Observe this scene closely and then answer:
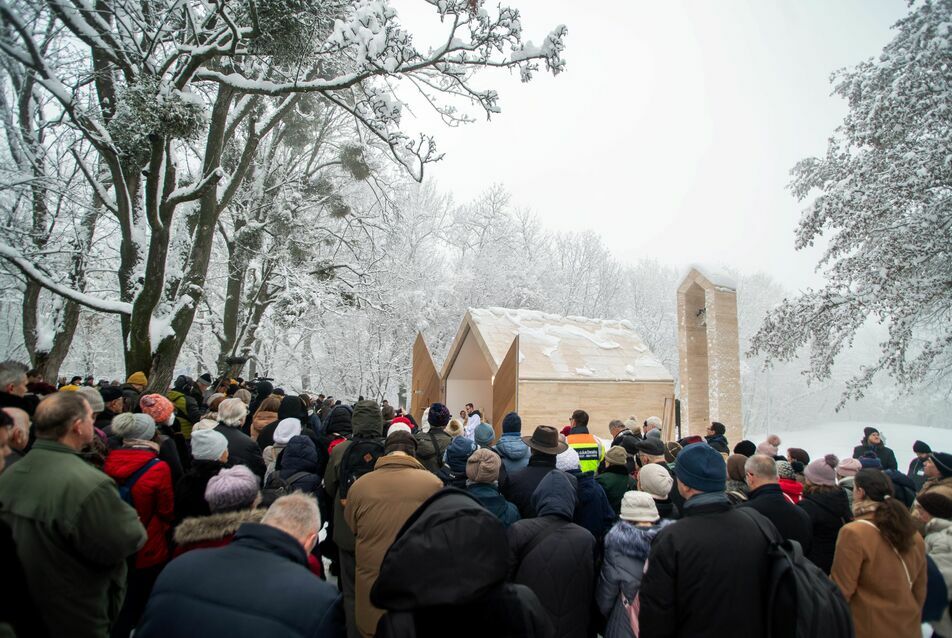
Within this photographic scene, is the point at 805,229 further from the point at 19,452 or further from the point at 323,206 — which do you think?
the point at 19,452

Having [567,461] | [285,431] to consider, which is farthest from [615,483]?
[285,431]

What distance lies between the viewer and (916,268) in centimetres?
1044

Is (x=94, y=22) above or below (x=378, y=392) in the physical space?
above

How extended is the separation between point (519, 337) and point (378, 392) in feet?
48.6

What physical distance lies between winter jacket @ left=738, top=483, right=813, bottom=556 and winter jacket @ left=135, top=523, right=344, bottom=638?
3.11 meters

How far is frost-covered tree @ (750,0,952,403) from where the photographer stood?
387 inches

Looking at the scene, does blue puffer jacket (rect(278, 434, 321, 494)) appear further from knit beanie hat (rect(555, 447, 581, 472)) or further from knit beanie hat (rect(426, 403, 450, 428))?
knit beanie hat (rect(555, 447, 581, 472))

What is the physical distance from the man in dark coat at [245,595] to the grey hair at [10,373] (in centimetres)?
320

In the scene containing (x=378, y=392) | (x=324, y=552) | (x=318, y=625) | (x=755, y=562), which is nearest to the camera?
(x=318, y=625)

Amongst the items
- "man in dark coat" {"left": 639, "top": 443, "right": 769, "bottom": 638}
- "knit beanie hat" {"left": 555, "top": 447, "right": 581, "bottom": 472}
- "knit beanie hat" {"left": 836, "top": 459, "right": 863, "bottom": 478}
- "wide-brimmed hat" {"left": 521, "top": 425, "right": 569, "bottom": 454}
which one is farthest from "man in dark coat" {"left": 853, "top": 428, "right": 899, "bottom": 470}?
"man in dark coat" {"left": 639, "top": 443, "right": 769, "bottom": 638}

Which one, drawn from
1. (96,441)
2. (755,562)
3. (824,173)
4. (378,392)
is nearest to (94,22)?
(96,441)

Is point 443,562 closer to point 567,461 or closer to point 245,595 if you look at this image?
point 245,595

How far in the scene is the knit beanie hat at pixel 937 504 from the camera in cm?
330

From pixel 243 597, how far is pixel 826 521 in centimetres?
441
